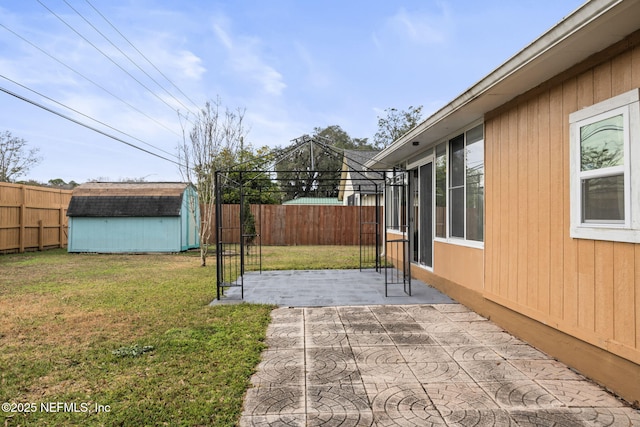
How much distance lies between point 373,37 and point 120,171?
2173cm

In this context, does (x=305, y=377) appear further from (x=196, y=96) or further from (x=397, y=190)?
(x=196, y=96)

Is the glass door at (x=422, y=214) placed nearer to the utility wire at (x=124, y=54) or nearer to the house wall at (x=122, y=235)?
the utility wire at (x=124, y=54)

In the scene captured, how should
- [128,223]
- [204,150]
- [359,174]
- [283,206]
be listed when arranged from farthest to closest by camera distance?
[283,206] < [359,174] < [128,223] < [204,150]

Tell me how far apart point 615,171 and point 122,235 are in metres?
13.7

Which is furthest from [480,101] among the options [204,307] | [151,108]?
[151,108]

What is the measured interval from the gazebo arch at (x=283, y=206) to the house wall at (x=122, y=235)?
205 cm

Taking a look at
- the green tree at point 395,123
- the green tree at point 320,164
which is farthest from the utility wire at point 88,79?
the green tree at point 395,123

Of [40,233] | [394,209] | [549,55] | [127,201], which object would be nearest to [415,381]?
[549,55]

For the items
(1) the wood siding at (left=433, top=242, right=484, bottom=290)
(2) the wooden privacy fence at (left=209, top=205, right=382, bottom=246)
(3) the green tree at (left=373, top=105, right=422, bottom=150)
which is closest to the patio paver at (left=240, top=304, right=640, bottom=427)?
(1) the wood siding at (left=433, top=242, right=484, bottom=290)

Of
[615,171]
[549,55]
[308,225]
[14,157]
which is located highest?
[14,157]

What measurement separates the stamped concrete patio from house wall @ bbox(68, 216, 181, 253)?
32.3 feet

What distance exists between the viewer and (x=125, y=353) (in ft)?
11.2

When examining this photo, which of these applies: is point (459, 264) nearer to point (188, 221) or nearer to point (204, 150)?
point (204, 150)

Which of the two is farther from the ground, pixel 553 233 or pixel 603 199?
pixel 603 199
